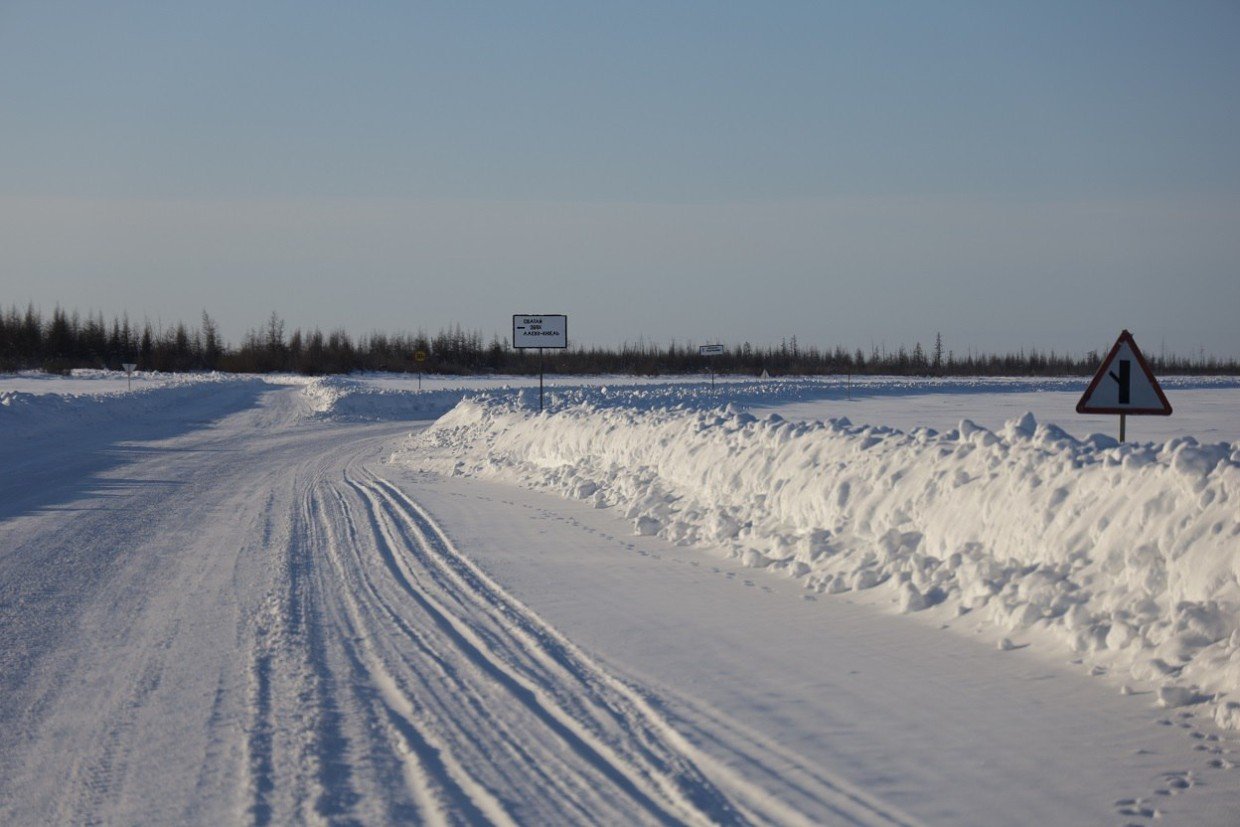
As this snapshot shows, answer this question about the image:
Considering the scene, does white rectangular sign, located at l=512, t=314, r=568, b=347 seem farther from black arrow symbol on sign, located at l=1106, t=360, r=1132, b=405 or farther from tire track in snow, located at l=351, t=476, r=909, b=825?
black arrow symbol on sign, located at l=1106, t=360, r=1132, b=405

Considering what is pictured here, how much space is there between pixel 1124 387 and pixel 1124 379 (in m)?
0.07

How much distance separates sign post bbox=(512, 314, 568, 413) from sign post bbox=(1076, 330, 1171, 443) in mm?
21210

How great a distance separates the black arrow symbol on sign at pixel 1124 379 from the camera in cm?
831

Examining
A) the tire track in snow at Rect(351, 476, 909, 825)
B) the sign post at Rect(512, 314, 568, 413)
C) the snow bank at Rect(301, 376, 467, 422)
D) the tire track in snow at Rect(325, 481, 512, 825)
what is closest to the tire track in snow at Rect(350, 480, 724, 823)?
the tire track in snow at Rect(351, 476, 909, 825)

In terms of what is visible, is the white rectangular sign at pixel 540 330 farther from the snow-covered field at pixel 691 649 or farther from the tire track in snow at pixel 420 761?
the tire track in snow at pixel 420 761

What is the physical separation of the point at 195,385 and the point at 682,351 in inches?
2503

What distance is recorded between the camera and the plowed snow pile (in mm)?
5816

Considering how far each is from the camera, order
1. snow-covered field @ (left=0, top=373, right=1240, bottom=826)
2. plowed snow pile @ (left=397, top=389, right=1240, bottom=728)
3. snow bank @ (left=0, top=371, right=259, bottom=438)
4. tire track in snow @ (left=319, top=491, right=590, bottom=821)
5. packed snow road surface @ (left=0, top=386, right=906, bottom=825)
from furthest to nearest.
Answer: snow bank @ (left=0, top=371, right=259, bottom=438)
plowed snow pile @ (left=397, top=389, right=1240, bottom=728)
tire track in snow @ (left=319, top=491, right=590, bottom=821)
snow-covered field @ (left=0, top=373, right=1240, bottom=826)
packed snow road surface @ (left=0, top=386, right=906, bottom=825)

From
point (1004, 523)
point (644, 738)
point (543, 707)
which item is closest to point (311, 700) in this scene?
point (543, 707)

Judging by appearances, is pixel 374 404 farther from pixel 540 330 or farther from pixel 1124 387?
pixel 1124 387

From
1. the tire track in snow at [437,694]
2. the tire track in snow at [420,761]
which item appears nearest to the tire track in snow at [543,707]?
the tire track in snow at [437,694]

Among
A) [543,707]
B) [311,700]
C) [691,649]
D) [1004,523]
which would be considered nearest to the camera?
[543,707]

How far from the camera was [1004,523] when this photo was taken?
7.64 m

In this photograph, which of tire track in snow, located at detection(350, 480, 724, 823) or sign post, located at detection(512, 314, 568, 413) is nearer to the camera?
tire track in snow, located at detection(350, 480, 724, 823)
